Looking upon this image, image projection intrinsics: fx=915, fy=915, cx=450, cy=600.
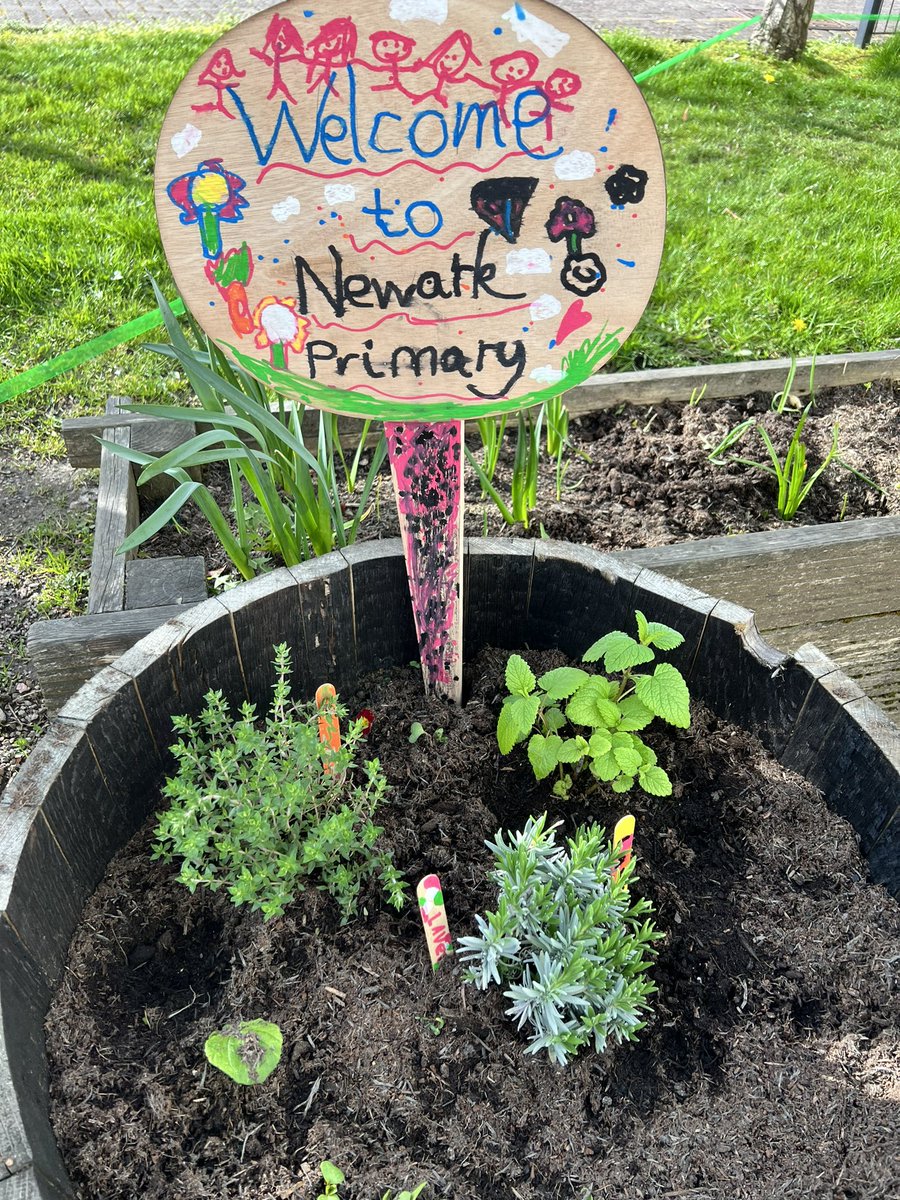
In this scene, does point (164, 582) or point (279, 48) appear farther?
point (164, 582)

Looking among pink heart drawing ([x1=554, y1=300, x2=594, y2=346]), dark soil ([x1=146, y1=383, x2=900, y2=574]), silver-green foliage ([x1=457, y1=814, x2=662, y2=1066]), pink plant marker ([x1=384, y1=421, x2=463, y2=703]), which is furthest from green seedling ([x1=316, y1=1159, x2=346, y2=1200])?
dark soil ([x1=146, y1=383, x2=900, y2=574])

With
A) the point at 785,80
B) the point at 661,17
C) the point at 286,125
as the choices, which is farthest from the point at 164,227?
the point at 661,17

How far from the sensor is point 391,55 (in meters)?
0.99

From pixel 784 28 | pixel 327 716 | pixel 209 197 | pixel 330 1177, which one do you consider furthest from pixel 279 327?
pixel 784 28

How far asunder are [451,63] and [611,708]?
865mm

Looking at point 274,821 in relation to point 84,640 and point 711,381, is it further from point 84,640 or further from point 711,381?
point 711,381

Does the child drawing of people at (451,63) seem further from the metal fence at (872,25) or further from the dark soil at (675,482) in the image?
the metal fence at (872,25)

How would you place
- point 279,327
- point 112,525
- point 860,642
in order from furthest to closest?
point 860,642 → point 112,525 → point 279,327

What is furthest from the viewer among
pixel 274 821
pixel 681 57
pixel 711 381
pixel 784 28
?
pixel 784 28

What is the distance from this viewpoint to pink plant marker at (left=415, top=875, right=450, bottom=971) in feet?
3.74

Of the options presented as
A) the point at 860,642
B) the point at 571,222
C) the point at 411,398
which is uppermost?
the point at 571,222

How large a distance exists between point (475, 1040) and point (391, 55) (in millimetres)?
1200

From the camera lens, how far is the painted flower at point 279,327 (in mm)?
1177

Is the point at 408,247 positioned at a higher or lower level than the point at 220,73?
lower
